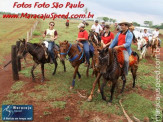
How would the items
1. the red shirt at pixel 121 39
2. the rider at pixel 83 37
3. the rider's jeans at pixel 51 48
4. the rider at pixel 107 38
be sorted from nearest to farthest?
the red shirt at pixel 121 39, the rider at pixel 83 37, the rider at pixel 107 38, the rider's jeans at pixel 51 48

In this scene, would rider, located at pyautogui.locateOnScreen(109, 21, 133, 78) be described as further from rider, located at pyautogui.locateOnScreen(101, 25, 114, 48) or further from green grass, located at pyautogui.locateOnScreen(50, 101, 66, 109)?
green grass, located at pyautogui.locateOnScreen(50, 101, 66, 109)

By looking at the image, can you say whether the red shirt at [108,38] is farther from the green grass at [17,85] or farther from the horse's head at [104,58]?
the green grass at [17,85]

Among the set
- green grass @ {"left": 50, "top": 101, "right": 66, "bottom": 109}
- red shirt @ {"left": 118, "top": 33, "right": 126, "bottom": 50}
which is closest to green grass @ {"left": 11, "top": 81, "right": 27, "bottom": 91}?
green grass @ {"left": 50, "top": 101, "right": 66, "bottom": 109}

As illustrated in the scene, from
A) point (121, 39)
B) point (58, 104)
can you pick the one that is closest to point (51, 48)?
point (58, 104)

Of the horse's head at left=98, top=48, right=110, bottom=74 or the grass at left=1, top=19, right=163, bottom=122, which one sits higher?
the horse's head at left=98, top=48, right=110, bottom=74

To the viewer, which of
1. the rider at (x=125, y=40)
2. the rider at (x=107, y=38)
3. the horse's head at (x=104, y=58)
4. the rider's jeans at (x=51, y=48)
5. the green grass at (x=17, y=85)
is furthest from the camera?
the rider's jeans at (x=51, y=48)

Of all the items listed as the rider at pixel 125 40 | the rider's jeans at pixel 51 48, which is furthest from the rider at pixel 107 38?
the rider's jeans at pixel 51 48

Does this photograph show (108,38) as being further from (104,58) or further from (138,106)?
(138,106)

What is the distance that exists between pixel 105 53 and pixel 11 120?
3.62 m

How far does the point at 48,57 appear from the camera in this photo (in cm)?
789

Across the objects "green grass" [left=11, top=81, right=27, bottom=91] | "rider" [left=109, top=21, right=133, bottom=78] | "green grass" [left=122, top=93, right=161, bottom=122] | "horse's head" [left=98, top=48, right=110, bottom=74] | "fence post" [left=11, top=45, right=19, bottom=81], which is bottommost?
"green grass" [left=122, top=93, right=161, bottom=122]

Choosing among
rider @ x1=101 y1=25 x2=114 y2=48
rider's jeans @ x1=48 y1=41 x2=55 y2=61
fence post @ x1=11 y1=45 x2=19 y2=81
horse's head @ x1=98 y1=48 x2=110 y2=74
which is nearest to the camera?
horse's head @ x1=98 y1=48 x2=110 y2=74

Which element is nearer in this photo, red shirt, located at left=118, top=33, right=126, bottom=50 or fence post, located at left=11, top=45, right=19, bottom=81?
red shirt, located at left=118, top=33, right=126, bottom=50

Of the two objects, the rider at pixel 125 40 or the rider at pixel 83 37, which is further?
the rider at pixel 83 37
